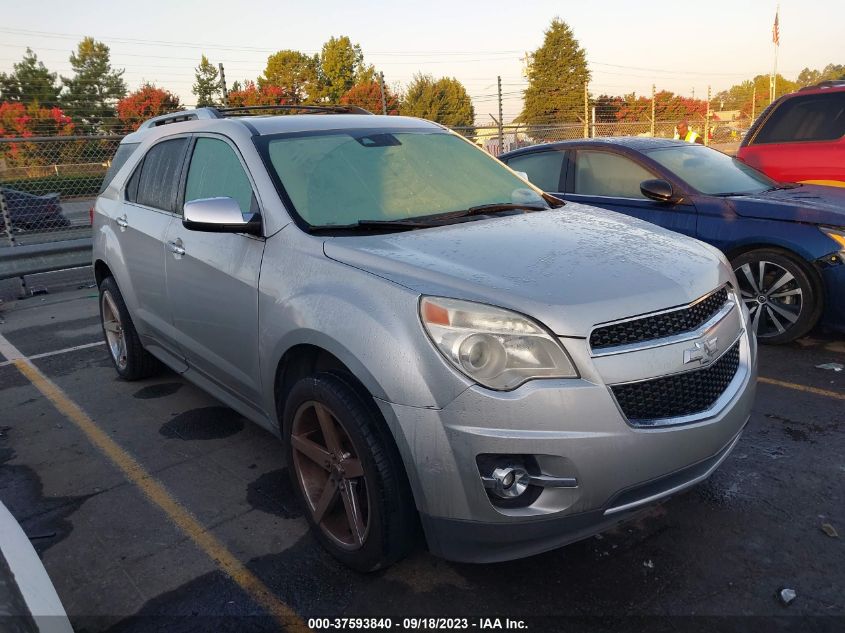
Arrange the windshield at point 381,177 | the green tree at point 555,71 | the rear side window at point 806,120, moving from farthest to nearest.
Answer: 1. the green tree at point 555,71
2. the rear side window at point 806,120
3. the windshield at point 381,177

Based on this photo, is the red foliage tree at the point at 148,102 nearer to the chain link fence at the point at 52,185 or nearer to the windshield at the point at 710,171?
the chain link fence at the point at 52,185

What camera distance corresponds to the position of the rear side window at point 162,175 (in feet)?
13.1

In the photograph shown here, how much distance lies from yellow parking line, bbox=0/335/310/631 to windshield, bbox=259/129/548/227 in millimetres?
1474

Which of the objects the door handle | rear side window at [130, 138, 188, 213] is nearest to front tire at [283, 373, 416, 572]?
the door handle

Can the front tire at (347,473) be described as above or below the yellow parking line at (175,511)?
above

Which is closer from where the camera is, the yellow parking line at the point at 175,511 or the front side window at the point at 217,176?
the yellow parking line at the point at 175,511

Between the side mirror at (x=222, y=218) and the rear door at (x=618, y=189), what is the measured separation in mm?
3787

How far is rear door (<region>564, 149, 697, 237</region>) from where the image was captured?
217 inches

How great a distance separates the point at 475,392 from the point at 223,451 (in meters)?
2.26

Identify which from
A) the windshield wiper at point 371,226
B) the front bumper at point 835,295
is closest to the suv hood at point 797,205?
the front bumper at point 835,295

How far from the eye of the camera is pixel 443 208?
3.21 metres

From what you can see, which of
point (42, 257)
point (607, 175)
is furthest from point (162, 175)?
point (42, 257)

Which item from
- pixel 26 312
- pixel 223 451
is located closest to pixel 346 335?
pixel 223 451

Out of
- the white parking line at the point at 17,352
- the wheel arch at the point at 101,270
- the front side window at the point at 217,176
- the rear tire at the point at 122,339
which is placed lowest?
the white parking line at the point at 17,352
